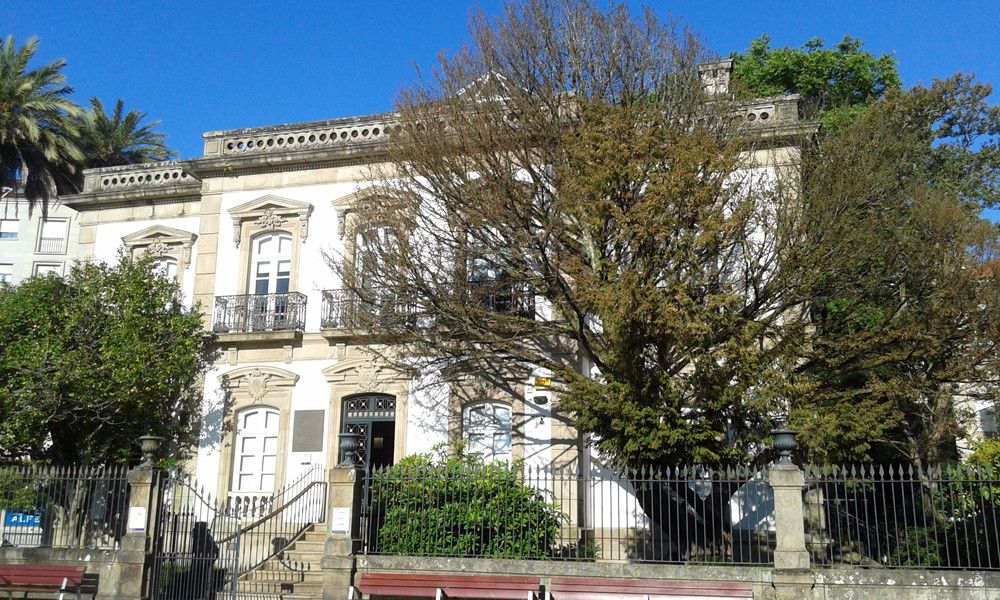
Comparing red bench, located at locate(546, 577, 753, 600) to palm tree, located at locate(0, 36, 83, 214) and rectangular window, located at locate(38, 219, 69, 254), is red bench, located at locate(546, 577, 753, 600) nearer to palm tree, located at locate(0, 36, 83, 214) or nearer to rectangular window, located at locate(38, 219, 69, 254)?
palm tree, located at locate(0, 36, 83, 214)

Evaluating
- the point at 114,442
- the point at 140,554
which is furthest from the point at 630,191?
the point at 114,442

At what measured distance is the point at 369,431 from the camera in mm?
17891

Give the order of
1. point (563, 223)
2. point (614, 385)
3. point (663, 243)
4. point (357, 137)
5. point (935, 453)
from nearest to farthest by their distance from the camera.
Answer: point (614, 385)
point (663, 243)
point (563, 223)
point (935, 453)
point (357, 137)

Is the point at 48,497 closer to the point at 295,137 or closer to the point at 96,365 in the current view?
the point at 96,365

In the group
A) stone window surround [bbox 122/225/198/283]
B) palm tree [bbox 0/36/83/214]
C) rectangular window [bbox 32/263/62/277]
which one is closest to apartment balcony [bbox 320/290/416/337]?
stone window surround [bbox 122/225/198/283]

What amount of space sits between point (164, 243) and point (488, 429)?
29.3 ft

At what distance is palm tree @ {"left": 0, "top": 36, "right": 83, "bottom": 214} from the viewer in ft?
84.0

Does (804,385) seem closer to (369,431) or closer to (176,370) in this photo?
(369,431)

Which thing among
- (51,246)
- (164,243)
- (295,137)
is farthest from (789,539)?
(51,246)

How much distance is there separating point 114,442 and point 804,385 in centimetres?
1322

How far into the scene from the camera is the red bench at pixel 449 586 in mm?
11297

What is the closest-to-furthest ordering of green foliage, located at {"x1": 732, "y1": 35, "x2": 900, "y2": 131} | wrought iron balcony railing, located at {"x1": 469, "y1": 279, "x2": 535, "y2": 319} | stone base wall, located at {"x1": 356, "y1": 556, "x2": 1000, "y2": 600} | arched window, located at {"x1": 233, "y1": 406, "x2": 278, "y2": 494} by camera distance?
stone base wall, located at {"x1": 356, "y1": 556, "x2": 1000, "y2": 600}
wrought iron balcony railing, located at {"x1": 469, "y1": 279, "x2": 535, "y2": 319}
arched window, located at {"x1": 233, "y1": 406, "x2": 278, "y2": 494}
green foliage, located at {"x1": 732, "y1": 35, "x2": 900, "y2": 131}

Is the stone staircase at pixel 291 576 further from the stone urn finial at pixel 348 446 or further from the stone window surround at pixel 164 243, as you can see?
the stone window surround at pixel 164 243

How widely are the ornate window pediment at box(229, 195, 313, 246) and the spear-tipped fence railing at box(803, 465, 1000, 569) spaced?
11.6m
